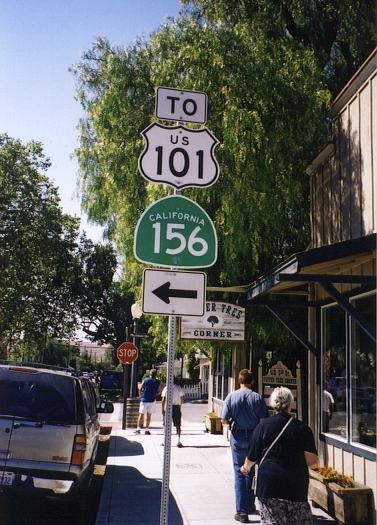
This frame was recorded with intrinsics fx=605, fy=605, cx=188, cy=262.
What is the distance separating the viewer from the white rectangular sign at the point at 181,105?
531cm

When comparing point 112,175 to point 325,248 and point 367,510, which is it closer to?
point 325,248

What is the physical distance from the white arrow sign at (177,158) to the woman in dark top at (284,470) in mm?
1978

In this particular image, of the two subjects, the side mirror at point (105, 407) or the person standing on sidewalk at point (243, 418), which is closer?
the person standing on sidewalk at point (243, 418)

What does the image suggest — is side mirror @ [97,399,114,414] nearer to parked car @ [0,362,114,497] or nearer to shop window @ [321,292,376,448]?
parked car @ [0,362,114,497]

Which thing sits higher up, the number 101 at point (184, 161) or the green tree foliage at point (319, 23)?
the green tree foliage at point (319, 23)

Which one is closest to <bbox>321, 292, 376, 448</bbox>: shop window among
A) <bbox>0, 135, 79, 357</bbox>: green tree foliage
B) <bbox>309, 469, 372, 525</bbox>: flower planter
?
<bbox>309, 469, 372, 525</bbox>: flower planter

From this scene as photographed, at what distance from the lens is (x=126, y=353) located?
17.4 m

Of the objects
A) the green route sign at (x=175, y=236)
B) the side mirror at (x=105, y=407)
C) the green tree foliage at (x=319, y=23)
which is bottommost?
the side mirror at (x=105, y=407)

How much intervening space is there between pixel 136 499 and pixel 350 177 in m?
5.26

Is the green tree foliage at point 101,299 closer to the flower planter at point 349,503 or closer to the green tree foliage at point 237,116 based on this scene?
the green tree foliage at point 237,116

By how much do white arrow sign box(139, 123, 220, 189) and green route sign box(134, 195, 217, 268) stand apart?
1.04 ft

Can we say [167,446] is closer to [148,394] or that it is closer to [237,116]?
[237,116]

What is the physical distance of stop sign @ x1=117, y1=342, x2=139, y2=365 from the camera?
17328 mm

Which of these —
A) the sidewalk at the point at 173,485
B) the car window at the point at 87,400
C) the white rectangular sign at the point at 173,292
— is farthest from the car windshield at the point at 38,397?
the white rectangular sign at the point at 173,292
